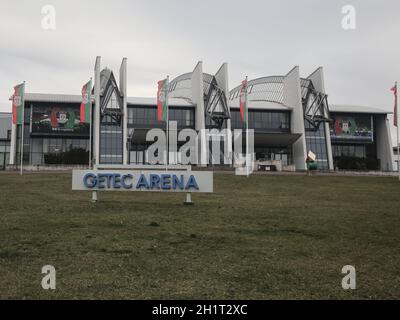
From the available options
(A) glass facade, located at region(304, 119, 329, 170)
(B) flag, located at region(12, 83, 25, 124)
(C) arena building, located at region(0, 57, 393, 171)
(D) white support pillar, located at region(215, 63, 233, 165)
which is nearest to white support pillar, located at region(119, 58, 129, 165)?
(C) arena building, located at region(0, 57, 393, 171)

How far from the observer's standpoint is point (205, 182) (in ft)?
46.6

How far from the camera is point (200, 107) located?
5944cm

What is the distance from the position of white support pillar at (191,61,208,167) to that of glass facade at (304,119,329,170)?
644 inches

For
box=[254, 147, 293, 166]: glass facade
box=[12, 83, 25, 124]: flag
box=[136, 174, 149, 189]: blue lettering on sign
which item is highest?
box=[12, 83, 25, 124]: flag

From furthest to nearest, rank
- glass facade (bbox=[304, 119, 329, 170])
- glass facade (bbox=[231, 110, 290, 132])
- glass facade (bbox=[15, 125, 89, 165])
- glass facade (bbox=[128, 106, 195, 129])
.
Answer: glass facade (bbox=[231, 110, 290, 132]) < glass facade (bbox=[15, 125, 89, 165]) < glass facade (bbox=[128, 106, 195, 129]) < glass facade (bbox=[304, 119, 329, 170])

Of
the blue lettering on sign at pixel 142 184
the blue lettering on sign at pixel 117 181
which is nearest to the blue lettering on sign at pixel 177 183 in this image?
the blue lettering on sign at pixel 142 184

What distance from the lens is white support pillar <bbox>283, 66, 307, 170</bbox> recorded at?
199 feet

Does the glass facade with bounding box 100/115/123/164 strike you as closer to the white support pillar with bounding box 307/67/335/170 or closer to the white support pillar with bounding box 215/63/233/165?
the white support pillar with bounding box 215/63/233/165

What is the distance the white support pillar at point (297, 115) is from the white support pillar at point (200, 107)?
47.0ft

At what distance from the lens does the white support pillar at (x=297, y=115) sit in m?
60.7

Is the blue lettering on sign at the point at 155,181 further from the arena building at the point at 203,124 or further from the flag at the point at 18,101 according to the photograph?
the arena building at the point at 203,124

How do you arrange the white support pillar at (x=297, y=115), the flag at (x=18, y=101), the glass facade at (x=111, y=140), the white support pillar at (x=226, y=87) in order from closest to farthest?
the flag at (x=18, y=101) < the glass facade at (x=111, y=140) < the white support pillar at (x=226, y=87) < the white support pillar at (x=297, y=115)

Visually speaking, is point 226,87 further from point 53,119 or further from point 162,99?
point 53,119
